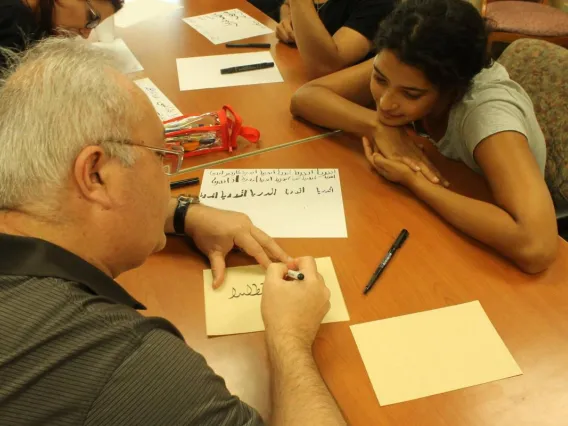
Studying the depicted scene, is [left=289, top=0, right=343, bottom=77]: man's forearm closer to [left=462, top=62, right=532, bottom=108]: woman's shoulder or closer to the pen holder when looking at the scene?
the pen holder

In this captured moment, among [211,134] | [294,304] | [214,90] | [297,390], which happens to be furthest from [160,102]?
[297,390]

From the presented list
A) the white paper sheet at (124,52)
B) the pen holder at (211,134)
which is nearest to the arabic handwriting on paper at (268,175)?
the pen holder at (211,134)

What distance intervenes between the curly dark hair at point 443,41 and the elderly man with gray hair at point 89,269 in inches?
29.0

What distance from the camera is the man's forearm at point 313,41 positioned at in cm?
174

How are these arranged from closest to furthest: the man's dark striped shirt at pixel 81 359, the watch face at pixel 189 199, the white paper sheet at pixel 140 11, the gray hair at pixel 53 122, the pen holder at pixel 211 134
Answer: the man's dark striped shirt at pixel 81 359, the gray hair at pixel 53 122, the watch face at pixel 189 199, the pen holder at pixel 211 134, the white paper sheet at pixel 140 11

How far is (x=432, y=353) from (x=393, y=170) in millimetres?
541

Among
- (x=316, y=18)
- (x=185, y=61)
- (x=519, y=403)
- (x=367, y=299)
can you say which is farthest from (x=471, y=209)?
(x=185, y=61)

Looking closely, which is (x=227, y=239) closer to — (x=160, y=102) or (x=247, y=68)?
(x=160, y=102)

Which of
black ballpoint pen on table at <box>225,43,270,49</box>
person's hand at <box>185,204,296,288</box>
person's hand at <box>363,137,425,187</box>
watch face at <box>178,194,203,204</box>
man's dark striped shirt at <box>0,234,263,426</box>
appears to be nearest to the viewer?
man's dark striped shirt at <box>0,234,263,426</box>

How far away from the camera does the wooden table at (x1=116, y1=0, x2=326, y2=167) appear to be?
148cm

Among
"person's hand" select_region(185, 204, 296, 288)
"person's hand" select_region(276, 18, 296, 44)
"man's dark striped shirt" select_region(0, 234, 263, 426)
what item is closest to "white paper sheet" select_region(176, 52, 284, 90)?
"person's hand" select_region(276, 18, 296, 44)

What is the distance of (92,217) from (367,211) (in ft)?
2.30

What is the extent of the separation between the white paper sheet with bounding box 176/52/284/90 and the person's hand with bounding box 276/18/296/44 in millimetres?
126

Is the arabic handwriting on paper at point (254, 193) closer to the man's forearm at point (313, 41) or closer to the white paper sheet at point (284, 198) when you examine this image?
the white paper sheet at point (284, 198)
